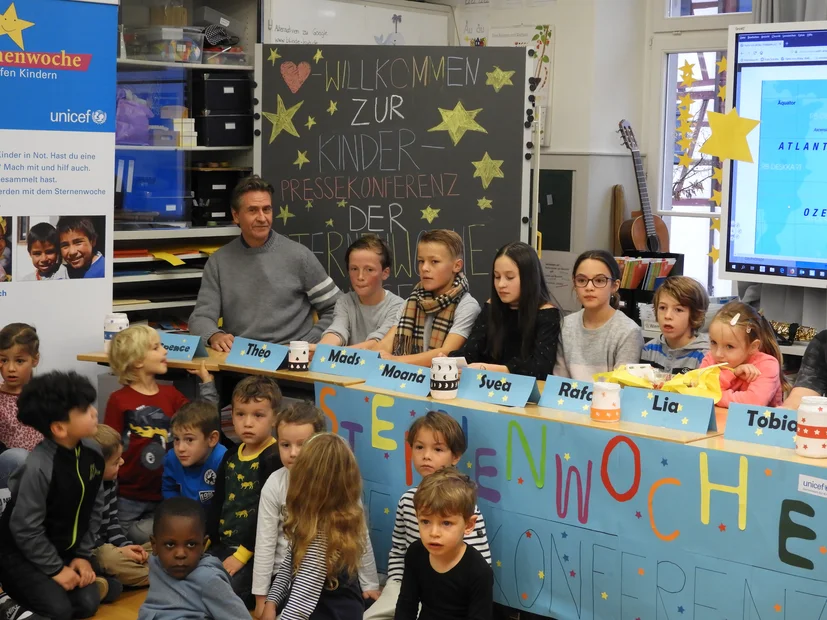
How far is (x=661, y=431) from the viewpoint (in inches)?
106

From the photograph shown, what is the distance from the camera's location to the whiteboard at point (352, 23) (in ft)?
18.5

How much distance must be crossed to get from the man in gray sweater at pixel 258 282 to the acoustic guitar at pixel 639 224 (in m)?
2.27

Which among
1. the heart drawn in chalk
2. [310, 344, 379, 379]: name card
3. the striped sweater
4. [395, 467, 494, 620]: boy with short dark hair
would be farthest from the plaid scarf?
the heart drawn in chalk

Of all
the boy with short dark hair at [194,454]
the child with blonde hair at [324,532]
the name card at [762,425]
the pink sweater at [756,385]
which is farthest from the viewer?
the boy with short dark hair at [194,454]

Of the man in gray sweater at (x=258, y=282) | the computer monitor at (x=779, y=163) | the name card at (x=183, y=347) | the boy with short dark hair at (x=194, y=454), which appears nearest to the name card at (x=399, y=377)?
the boy with short dark hair at (x=194, y=454)

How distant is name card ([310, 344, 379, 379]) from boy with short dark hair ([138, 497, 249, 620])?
3.02 ft

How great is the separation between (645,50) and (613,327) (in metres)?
3.52

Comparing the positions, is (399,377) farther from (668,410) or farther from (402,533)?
(668,410)

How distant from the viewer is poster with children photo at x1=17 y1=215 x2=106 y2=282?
398 centimetres

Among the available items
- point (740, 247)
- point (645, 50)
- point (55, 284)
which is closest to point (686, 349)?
point (740, 247)

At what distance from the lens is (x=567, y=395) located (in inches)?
117

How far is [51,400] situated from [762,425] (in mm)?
1877

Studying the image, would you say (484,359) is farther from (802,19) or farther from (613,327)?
(802,19)

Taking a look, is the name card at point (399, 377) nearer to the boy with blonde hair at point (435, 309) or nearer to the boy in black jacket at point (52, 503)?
the boy with blonde hair at point (435, 309)
